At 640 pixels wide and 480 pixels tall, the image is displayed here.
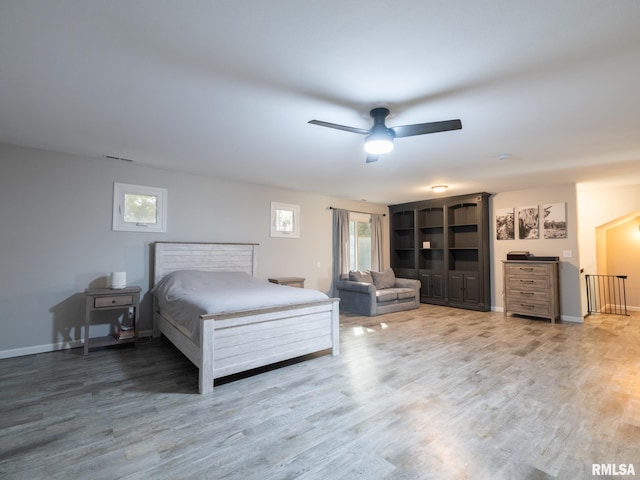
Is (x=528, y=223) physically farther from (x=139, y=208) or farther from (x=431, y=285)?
(x=139, y=208)

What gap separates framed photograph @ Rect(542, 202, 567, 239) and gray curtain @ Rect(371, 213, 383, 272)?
11.4 feet

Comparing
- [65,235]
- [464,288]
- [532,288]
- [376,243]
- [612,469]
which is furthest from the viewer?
[376,243]

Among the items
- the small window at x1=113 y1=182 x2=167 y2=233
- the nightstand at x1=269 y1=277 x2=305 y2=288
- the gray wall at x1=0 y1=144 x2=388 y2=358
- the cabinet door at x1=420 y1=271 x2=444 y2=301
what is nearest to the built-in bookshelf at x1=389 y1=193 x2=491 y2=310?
the cabinet door at x1=420 y1=271 x2=444 y2=301

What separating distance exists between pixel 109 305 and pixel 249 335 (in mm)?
2077

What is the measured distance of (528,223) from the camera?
20.5 ft

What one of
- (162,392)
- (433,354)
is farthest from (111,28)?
(433,354)

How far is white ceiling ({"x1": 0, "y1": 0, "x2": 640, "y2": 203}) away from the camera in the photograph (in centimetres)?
169

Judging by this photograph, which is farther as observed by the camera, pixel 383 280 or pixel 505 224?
pixel 383 280

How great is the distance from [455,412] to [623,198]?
6.37 meters

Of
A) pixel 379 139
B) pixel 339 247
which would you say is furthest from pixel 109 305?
pixel 339 247

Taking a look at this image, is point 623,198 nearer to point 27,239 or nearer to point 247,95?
point 247,95

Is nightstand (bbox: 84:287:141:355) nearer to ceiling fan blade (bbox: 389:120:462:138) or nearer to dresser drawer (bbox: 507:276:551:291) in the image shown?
ceiling fan blade (bbox: 389:120:462:138)

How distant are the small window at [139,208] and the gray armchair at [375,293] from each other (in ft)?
12.3

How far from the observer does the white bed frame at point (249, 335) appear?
287 cm
